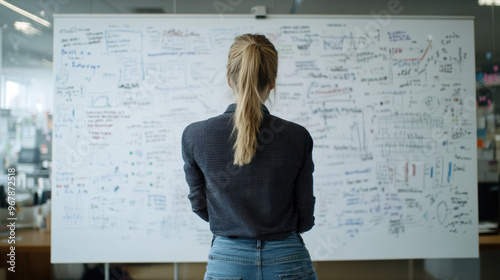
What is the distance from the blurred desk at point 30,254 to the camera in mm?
2213

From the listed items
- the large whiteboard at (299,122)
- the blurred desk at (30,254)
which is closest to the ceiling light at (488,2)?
the large whiteboard at (299,122)

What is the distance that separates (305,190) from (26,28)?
8.20 feet

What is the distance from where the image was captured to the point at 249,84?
0.97 meters

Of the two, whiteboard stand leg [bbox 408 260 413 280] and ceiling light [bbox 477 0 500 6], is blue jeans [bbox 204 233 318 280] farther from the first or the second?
ceiling light [bbox 477 0 500 6]

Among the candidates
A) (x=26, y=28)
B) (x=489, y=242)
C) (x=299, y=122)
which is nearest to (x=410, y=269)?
(x=489, y=242)

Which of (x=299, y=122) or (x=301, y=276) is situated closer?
(x=301, y=276)

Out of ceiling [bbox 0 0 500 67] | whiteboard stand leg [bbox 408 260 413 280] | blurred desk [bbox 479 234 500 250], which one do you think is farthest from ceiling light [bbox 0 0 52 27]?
blurred desk [bbox 479 234 500 250]

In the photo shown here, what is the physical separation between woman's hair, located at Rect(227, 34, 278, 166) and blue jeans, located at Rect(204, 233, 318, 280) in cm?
27

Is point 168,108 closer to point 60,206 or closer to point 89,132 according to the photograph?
point 89,132

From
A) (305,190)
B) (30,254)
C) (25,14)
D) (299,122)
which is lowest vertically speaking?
(30,254)

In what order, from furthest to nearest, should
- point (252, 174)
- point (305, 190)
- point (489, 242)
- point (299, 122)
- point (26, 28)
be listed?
point (26, 28), point (489, 242), point (299, 122), point (305, 190), point (252, 174)

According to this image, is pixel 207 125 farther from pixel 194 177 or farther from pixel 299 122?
pixel 299 122

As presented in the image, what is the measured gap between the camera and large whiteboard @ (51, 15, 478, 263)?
83.7 inches

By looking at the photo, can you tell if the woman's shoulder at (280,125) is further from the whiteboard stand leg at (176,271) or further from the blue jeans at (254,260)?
the whiteboard stand leg at (176,271)
